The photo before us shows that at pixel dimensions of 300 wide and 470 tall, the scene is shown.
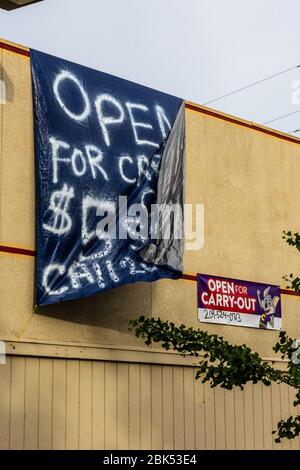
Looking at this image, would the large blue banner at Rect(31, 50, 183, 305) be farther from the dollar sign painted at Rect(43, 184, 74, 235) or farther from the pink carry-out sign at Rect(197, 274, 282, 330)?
the pink carry-out sign at Rect(197, 274, 282, 330)

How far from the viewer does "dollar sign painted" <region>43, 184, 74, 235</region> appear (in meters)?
14.2

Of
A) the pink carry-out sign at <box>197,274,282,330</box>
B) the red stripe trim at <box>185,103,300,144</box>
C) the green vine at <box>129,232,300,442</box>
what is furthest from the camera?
the red stripe trim at <box>185,103,300,144</box>

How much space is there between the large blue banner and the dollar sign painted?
16 mm

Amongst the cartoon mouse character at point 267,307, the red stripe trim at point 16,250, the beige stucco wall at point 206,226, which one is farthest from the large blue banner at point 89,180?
the cartoon mouse character at point 267,307

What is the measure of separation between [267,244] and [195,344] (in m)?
4.52

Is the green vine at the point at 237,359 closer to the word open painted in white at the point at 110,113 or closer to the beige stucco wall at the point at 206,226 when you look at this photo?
the beige stucco wall at the point at 206,226

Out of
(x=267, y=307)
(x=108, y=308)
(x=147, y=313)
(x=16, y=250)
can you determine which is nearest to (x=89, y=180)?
(x=16, y=250)

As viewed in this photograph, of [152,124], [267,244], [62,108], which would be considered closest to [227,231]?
[267,244]

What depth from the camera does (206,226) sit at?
1681 cm

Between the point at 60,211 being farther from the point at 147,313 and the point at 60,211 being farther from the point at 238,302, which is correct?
the point at 238,302

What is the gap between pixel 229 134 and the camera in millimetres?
17734

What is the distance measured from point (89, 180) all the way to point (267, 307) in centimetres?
504

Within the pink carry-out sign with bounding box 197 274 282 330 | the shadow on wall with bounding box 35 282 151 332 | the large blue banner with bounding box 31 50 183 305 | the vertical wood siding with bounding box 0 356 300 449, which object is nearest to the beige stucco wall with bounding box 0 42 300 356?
the shadow on wall with bounding box 35 282 151 332

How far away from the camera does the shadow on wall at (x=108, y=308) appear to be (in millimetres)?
14438
